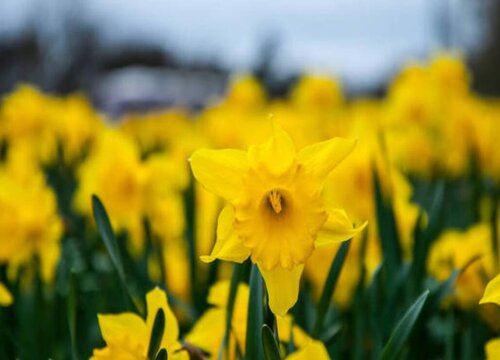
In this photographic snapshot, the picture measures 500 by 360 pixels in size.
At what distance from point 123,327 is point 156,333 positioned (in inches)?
3.3

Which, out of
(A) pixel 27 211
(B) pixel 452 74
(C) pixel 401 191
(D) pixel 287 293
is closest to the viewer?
(D) pixel 287 293

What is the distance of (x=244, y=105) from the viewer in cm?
466

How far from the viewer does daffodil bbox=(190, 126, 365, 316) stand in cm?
94

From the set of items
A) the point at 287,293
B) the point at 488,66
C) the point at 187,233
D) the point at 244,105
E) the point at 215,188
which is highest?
the point at 215,188

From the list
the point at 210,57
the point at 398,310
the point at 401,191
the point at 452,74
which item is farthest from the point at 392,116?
the point at 210,57

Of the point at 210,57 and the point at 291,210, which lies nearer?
the point at 291,210

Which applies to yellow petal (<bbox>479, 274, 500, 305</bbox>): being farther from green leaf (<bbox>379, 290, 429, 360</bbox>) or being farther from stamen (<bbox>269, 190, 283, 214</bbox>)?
stamen (<bbox>269, 190, 283, 214</bbox>)

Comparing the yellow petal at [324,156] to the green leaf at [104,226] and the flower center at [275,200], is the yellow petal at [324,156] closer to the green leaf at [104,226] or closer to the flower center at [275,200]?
the flower center at [275,200]

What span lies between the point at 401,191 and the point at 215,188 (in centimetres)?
113

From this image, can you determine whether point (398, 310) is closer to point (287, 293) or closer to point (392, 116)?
point (287, 293)

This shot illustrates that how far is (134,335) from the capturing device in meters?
1.07

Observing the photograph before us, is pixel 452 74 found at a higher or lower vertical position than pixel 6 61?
Answer: higher

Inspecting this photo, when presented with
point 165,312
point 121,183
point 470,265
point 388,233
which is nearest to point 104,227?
point 165,312

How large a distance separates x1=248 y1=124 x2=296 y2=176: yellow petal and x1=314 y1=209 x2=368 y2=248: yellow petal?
0.07 m
